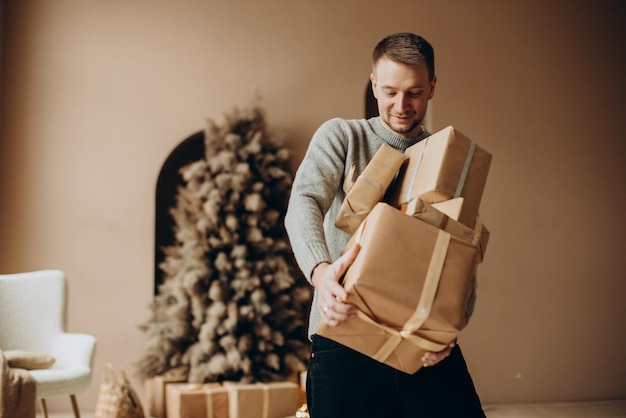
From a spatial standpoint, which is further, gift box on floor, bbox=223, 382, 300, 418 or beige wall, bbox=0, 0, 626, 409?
beige wall, bbox=0, 0, 626, 409

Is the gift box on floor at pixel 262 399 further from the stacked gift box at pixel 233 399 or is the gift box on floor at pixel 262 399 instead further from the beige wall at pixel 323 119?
the beige wall at pixel 323 119

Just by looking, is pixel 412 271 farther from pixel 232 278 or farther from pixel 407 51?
pixel 232 278

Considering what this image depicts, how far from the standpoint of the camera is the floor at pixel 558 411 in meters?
4.17

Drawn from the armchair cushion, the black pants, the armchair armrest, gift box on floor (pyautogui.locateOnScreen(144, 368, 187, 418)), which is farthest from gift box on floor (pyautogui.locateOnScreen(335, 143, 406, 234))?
gift box on floor (pyautogui.locateOnScreen(144, 368, 187, 418))

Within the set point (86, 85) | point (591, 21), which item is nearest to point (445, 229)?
point (86, 85)

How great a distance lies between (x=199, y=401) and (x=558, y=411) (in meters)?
2.32

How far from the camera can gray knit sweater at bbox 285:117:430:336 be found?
1221 millimetres

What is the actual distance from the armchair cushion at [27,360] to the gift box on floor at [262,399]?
94 centimetres

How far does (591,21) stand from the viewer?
196 inches

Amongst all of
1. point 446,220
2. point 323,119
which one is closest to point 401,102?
point 446,220

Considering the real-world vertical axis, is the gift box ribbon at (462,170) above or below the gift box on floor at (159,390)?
above

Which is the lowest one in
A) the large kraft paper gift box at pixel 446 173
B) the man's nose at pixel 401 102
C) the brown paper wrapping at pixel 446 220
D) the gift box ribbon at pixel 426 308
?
the gift box ribbon at pixel 426 308

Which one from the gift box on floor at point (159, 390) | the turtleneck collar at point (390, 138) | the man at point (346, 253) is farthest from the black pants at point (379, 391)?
the gift box on floor at point (159, 390)

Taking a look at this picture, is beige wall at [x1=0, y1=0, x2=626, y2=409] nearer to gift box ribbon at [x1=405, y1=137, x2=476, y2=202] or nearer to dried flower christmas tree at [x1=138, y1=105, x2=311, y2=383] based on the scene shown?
dried flower christmas tree at [x1=138, y1=105, x2=311, y2=383]
